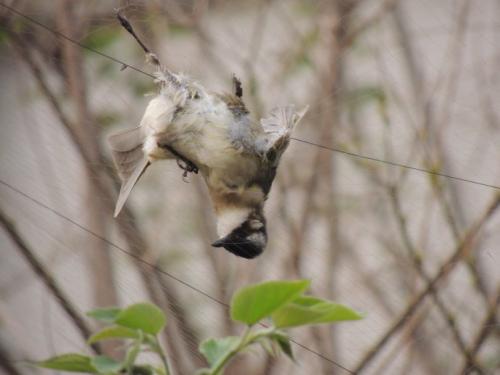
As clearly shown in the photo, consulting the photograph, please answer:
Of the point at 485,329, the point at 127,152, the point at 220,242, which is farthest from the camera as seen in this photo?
the point at 485,329

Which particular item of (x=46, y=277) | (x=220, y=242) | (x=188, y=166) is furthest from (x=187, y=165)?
(x=46, y=277)

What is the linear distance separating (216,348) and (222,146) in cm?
40

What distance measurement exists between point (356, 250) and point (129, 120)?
1.34 feet

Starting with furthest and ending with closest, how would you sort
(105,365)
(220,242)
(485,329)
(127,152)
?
(485,329) < (127,152) < (220,242) < (105,365)

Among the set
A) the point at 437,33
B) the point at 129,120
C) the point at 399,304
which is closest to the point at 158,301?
the point at 129,120

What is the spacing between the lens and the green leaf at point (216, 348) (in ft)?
1.42

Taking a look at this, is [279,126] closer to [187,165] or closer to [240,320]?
[187,165]

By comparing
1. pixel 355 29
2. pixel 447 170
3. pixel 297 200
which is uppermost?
pixel 355 29

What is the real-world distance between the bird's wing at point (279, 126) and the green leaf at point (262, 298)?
0.42m

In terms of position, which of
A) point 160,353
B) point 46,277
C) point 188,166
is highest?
point 188,166

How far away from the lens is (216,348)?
444 mm

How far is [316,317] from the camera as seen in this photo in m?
0.41

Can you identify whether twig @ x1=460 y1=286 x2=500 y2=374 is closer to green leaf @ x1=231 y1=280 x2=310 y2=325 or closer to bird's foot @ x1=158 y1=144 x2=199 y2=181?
bird's foot @ x1=158 y1=144 x2=199 y2=181

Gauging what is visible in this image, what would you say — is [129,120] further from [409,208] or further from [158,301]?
[409,208]
